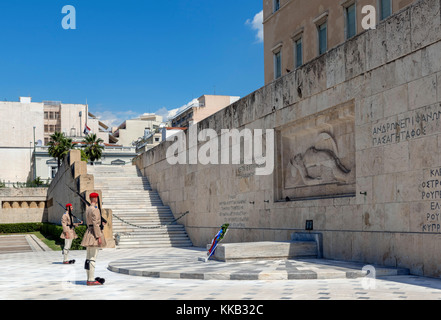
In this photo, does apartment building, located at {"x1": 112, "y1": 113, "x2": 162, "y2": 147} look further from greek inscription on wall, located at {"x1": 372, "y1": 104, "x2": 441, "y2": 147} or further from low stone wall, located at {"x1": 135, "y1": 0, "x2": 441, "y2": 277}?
greek inscription on wall, located at {"x1": 372, "y1": 104, "x2": 441, "y2": 147}

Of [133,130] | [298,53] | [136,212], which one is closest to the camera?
[298,53]

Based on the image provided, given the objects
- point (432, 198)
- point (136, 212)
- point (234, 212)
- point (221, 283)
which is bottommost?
point (221, 283)

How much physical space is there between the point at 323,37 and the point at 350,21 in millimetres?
→ 1873

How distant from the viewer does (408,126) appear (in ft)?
38.7

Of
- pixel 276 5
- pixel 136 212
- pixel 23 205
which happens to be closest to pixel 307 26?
pixel 276 5

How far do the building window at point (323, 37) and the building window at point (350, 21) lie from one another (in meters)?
1.39

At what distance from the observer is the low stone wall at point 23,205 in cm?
5878

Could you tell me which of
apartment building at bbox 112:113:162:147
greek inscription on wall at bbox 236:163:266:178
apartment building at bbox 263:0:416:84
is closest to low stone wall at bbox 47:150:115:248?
greek inscription on wall at bbox 236:163:266:178

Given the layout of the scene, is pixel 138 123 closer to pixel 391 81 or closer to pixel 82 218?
pixel 82 218

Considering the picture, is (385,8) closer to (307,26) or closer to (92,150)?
(307,26)

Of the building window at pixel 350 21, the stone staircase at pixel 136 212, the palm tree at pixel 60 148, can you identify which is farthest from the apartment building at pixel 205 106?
the building window at pixel 350 21

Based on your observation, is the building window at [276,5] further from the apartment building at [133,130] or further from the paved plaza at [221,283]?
the apartment building at [133,130]
